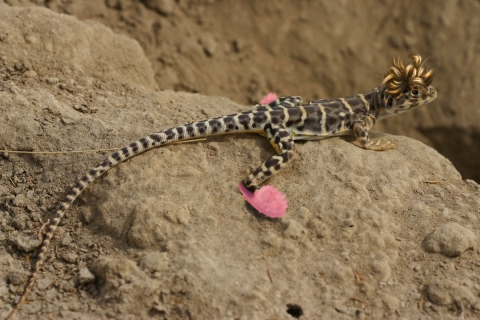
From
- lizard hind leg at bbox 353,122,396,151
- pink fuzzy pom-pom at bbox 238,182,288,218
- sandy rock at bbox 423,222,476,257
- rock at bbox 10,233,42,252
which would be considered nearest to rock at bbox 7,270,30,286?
rock at bbox 10,233,42,252

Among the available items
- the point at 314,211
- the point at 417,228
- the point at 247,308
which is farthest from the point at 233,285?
the point at 417,228

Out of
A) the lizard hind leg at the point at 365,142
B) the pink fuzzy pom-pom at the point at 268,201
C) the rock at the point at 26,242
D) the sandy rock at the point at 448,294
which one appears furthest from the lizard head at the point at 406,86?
the rock at the point at 26,242

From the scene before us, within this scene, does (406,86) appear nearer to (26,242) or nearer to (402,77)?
(402,77)

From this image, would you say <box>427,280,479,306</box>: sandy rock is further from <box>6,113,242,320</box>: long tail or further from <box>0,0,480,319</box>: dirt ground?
<box>6,113,242,320</box>: long tail

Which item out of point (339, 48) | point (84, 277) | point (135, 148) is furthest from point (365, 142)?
point (339, 48)

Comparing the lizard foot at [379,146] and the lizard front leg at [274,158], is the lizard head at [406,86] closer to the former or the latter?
the lizard foot at [379,146]

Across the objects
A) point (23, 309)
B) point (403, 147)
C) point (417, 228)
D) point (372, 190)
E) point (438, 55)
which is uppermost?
point (438, 55)

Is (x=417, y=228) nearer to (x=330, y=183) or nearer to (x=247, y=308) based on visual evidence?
(x=330, y=183)
